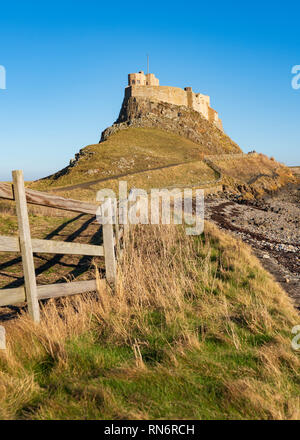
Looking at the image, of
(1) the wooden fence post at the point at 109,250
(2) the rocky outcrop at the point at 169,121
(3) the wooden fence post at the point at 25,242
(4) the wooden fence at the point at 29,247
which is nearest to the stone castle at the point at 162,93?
(2) the rocky outcrop at the point at 169,121

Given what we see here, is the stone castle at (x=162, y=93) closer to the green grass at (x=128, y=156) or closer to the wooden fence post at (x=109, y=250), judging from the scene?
the green grass at (x=128, y=156)

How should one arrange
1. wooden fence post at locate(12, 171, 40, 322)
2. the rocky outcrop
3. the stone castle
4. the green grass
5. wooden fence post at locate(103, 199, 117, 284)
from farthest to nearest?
the stone castle, the rocky outcrop, the green grass, wooden fence post at locate(103, 199, 117, 284), wooden fence post at locate(12, 171, 40, 322)

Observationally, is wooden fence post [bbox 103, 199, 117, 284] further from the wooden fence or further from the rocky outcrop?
the rocky outcrop

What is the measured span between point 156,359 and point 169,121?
7262 centimetres

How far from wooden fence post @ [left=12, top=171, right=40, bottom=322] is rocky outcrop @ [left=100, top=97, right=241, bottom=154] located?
62320 mm

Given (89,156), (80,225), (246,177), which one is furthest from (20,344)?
(246,177)

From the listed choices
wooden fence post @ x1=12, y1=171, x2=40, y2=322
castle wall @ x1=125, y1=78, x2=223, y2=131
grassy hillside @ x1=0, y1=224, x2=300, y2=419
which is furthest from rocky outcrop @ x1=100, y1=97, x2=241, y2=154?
wooden fence post @ x1=12, y1=171, x2=40, y2=322

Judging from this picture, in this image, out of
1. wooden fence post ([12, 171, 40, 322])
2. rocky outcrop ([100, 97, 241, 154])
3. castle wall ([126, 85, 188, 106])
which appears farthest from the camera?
castle wall ([126, 85, 188, 106])

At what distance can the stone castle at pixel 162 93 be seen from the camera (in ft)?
252

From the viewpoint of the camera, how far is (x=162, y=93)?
256ft

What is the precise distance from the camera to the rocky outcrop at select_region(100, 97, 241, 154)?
68.7m

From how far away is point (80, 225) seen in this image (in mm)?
12188

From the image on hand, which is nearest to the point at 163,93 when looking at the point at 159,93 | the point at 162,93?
the point at 162,93
